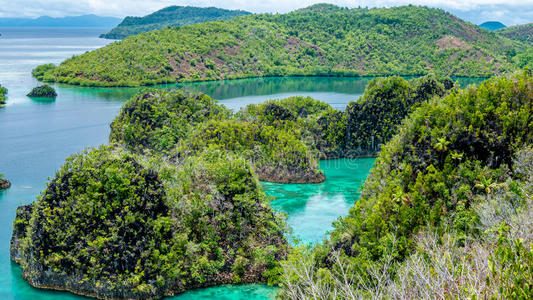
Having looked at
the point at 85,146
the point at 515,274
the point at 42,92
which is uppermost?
the point at 515,274

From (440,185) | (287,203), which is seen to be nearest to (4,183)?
(287,203)

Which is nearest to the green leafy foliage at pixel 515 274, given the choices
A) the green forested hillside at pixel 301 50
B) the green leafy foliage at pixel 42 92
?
the green leafy foliage at pixel 42 92

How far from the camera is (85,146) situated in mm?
57219

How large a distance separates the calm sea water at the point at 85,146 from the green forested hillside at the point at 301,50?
8.93m

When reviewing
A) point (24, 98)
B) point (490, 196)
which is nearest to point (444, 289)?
point (490, 196)

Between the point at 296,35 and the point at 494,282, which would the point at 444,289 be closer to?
the point at 494,282

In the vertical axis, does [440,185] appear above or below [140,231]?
above

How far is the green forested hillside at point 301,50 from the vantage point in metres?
114

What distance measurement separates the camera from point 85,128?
2640 inches

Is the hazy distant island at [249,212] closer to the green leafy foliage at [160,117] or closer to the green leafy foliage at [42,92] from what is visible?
the green leafy foliage at [160,117]

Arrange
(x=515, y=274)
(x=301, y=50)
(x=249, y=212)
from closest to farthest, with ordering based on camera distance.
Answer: (x=515, y=274)
(x=249, y=212)
(x=301, y=50)

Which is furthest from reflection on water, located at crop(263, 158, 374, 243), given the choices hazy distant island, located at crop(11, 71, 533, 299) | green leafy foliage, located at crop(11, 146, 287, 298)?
hazy distant island, located at crop(11, 71, 533, 299)

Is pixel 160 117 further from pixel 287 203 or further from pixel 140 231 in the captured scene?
pixel 140 231

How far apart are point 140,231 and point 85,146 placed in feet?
125
